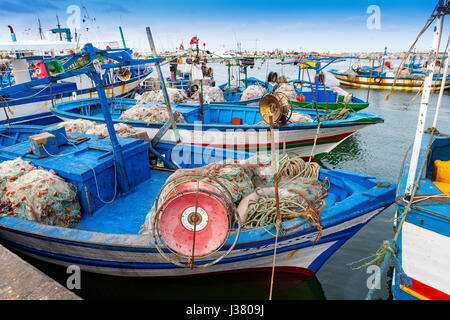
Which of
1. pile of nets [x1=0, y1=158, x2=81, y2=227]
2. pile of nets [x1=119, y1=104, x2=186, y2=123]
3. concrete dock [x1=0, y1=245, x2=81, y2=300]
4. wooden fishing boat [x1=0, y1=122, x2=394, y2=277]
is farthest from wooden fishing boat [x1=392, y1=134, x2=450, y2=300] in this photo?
pile of nets [x1=119, y1=104, x2=186, y2=123]

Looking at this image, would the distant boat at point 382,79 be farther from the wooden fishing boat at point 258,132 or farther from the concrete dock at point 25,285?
the concrete dock at point 25,285

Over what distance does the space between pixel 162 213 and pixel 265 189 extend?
79.4 inches

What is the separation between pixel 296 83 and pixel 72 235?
19.7 meters

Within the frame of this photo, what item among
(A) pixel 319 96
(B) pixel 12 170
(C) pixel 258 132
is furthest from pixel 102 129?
(A) pixel 319 96

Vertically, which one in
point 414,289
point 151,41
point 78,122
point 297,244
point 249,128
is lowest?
point 414,289

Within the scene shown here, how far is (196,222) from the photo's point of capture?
12.1 feet

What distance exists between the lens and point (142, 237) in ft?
14.5

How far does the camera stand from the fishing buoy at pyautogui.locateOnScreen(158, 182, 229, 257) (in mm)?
3715

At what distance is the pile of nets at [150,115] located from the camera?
10.4 metres

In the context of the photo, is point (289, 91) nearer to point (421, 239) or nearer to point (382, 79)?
point (421, 239)

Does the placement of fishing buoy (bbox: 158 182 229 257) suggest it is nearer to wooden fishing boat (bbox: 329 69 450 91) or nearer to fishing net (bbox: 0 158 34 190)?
fishing net (bbox: 0 158 34 190)
